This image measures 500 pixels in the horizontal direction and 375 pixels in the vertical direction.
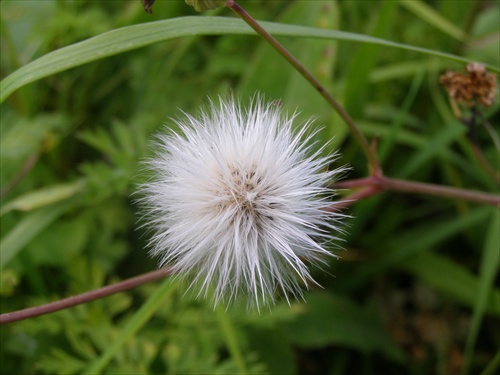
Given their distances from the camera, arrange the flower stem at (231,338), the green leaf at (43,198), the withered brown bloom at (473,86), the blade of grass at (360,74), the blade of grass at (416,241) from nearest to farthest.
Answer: the withered brown bloom at (473,86), the flower stem at (231,338), the green leaf at (43,198), the blade of grass at (360,74), the blade of grass at (416,241)

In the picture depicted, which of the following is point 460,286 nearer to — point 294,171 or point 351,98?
point 351,98

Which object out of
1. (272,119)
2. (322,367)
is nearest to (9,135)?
(272,119)

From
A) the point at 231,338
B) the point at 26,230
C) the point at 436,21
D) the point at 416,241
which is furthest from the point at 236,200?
the point at 436,21

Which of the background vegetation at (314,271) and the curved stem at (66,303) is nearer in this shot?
the curved stem at (66,303)

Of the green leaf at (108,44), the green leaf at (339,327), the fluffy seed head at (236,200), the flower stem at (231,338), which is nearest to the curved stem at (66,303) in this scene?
the fluffy seed head at (236,200)

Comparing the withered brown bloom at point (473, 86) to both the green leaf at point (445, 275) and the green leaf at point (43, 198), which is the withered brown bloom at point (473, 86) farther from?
the green leaf at point (43, 198)

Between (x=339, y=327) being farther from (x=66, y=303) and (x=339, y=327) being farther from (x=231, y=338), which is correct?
(x=66, y=303)
